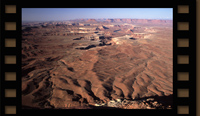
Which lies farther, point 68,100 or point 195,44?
point 68,100

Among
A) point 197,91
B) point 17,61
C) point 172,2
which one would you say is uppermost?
point 172,2

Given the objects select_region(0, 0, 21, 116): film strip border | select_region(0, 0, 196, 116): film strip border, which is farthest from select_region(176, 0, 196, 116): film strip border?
select_region(0, 0, 21, 116): film strip border

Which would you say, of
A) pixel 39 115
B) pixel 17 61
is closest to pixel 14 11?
pixel 17 61

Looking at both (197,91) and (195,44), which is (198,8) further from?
(197,91)

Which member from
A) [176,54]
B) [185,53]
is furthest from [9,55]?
[185,53]

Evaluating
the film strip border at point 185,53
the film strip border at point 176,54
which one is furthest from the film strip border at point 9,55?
the film strip border at point 185,53

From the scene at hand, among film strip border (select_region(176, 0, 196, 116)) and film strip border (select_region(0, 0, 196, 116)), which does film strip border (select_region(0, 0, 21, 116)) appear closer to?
film strip border (select_region(0, 0, 196, 116))

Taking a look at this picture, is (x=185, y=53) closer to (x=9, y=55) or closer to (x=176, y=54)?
(x=176, y=54)

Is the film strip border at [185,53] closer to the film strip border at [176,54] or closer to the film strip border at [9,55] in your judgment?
the film strip border at [176,54]
